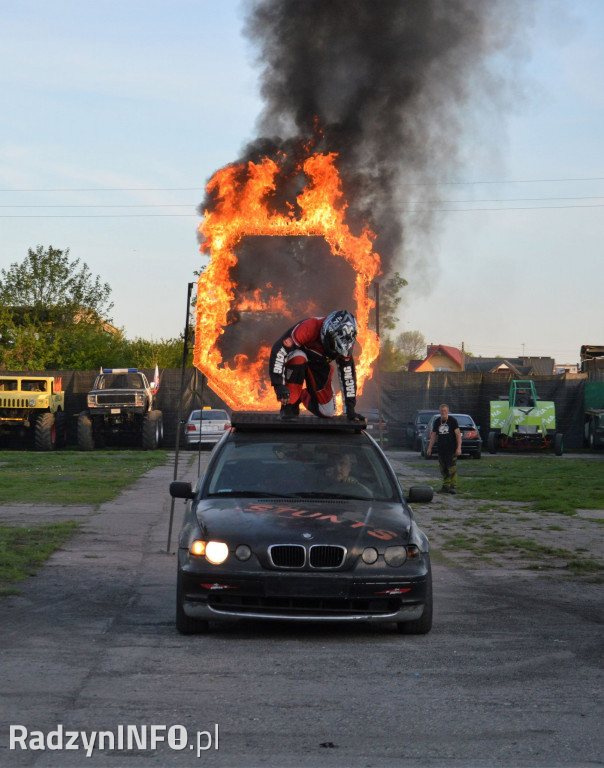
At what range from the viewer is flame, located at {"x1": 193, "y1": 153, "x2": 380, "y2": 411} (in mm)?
19391

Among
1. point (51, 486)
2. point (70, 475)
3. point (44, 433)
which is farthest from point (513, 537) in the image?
point (44, 433)

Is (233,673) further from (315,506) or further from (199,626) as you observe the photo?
(315,506)

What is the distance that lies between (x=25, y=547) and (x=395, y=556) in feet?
17.7

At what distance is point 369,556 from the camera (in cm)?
678

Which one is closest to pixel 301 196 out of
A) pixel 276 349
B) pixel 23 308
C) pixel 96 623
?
pixel 276 349

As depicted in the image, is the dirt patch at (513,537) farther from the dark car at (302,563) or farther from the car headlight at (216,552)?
the car headlight at (216,552)

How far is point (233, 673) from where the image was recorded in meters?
5.87

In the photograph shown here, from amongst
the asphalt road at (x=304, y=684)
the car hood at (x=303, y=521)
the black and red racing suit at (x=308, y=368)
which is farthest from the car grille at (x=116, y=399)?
the car hood at (x=303, y=521)

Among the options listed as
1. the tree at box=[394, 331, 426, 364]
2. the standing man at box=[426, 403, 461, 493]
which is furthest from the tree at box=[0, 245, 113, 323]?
the tree at box=[394, 331, 426, 364]

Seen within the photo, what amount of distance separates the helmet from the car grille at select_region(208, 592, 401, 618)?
14.1ft

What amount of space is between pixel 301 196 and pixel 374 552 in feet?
65.5

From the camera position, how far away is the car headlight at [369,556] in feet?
22.2

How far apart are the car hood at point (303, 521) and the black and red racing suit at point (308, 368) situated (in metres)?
3.12

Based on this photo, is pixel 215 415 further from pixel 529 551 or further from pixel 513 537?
pixel 529 551
